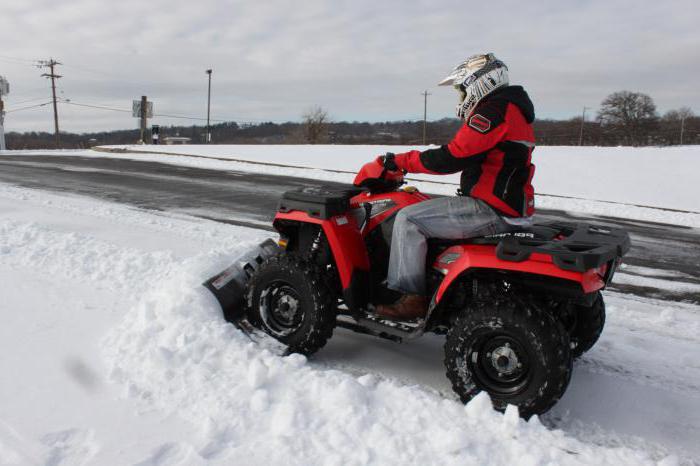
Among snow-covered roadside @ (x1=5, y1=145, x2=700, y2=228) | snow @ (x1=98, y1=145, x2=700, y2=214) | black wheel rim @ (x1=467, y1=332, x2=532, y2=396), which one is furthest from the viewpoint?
snow @ (x1=98, y1=145, x2=700, y2=214)

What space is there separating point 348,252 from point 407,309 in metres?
0.52

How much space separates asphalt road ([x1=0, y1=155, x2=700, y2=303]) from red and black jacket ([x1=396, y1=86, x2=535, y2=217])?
3207 mm

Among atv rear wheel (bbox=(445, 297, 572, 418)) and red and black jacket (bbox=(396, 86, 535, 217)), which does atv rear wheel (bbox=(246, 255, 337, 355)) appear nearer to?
atv rear wheel (bbox=(445, 297, 572, 418))

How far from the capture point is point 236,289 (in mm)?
3988

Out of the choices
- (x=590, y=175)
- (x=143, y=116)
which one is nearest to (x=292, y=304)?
(x=590, y=175)

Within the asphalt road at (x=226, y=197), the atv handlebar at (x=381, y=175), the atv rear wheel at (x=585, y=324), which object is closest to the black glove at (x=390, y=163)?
the atv handlebar at (x=381, y=175)

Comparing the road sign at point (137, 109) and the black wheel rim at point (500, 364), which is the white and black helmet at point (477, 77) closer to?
the black wheel rim at point (500, 364)

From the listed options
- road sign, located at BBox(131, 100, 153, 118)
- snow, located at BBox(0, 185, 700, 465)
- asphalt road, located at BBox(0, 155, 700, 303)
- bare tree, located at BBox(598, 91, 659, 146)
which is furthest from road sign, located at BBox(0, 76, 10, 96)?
bare tree, located at BBox(598, 91, 659, 146)

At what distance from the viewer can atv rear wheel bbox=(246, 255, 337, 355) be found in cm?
347

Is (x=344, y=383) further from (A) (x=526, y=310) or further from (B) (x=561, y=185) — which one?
(B) (x=561, y=185)

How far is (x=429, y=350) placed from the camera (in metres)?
3.96

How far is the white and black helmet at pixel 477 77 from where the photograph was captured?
317 centimetres

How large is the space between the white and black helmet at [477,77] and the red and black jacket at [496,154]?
5cm

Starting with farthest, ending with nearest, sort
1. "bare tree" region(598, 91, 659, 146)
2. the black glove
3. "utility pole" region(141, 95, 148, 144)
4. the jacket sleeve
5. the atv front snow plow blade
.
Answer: "bare tree" region(598, 91, 659, 146) < "utility pole" region(141, 95, 148, 144) < the atv front snow plow blade < the black glove < the jacket sleeve
